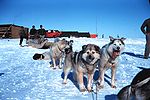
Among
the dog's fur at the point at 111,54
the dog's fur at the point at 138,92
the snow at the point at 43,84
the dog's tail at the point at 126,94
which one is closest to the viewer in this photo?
the dog's fur at the point at 138,92

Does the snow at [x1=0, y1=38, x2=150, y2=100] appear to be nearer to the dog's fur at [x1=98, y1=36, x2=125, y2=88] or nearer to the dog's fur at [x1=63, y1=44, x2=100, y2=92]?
the dog's fur at [x1=63, y1=44, x2=100, y2=92]

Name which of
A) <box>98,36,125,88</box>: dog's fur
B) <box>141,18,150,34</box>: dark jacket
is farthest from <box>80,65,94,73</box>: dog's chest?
<box>141,18,150,34</box>: dark jacket

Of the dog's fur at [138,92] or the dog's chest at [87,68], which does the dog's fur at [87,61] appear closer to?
the dog's chest at [87,68]

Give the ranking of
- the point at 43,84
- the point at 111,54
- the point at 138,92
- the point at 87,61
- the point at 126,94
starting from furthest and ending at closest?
the point at 43,84 → the point at 111,54 → the point at 87,61 → the point at 126,94 → the point at 138,92

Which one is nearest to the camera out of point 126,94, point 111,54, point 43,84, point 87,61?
point 126,94

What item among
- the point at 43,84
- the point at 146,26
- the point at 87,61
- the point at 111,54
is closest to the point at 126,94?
the point at 87,61

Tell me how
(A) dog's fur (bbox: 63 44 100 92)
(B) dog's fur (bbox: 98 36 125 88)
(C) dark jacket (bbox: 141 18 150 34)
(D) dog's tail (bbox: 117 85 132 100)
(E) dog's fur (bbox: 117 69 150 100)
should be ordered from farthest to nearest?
(C) dark jacket (bbox: 141 18 150 34)
(B) dog's fur (bbox: 98 36 125 88)
(A) dog's fur (bbox: 63 44 100 92)
(D) dog's tail (bbox: 117 85 132 100)
(E) dog's fur (bbox: 117 69 150 100)

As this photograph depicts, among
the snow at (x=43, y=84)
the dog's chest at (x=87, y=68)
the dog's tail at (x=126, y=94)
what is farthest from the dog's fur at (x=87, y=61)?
the dog's tail at (x=126, y=94)

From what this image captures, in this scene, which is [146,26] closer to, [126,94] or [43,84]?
[43,84]

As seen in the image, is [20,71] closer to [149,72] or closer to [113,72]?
[113,72]

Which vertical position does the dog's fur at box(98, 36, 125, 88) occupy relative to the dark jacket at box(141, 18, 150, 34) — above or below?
below

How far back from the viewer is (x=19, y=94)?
600 centimetres

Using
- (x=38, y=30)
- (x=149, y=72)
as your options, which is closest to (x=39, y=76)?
(x=149, y=72)

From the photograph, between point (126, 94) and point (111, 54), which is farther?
point (111, 54)
